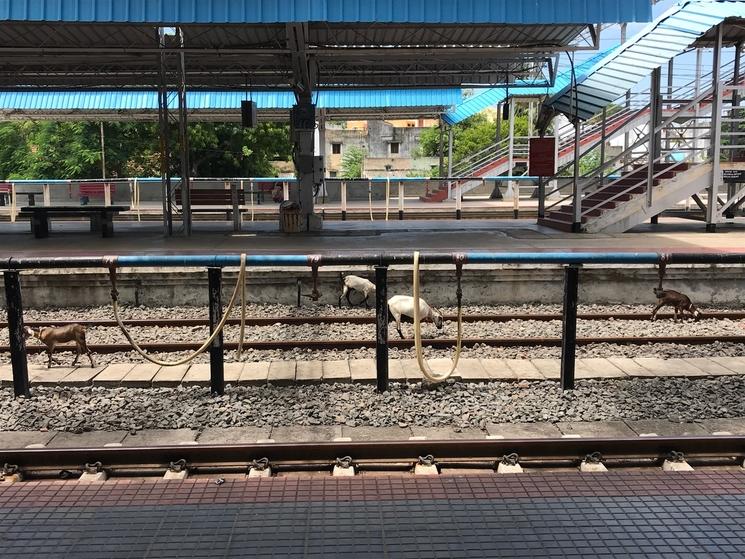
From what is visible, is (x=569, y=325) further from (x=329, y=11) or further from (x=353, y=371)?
(x=329, y=11)

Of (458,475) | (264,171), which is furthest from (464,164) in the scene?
(458,475)

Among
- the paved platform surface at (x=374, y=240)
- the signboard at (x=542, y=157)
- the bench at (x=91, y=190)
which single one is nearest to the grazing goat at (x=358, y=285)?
the paved platform surface at (x=374, y=240)

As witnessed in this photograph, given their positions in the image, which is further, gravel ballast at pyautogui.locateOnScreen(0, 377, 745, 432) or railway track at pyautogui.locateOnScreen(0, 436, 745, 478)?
gravel ballast at pyautogui.locateOnScreen(0, 377, 745, 432)

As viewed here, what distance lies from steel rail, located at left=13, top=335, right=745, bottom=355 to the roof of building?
18.2m

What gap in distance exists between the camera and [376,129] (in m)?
55.6

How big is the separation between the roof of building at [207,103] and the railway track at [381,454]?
21608mm

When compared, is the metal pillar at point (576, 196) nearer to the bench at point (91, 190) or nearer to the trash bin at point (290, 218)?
the trash bin at point (290, 218)

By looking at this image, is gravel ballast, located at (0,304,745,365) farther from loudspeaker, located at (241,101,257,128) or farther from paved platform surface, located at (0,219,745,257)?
loudspeaker, located at (241,101,257,128)

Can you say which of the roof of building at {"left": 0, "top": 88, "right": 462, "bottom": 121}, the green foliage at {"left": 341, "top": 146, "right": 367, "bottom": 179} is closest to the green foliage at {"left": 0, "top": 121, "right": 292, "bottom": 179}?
the roof of building at {"left": 0, "top": 88, "right": 462, "bottom": 121}

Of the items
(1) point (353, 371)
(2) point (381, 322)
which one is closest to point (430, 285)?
(1) point (353, 371)

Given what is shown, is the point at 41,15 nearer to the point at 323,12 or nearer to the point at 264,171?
the point at 323,12

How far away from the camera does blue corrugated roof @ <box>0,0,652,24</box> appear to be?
11594 mm

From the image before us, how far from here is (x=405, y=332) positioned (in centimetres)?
878

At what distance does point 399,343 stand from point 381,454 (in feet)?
11.5
